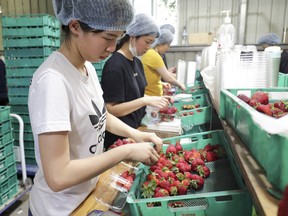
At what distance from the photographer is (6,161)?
8.58 ft

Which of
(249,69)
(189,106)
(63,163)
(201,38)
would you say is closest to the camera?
(63,163)

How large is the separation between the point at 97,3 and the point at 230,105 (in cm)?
78

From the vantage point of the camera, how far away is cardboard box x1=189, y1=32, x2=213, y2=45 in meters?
5.50

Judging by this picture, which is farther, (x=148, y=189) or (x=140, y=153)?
(x=148, y=189)

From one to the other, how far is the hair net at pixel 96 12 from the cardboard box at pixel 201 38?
4.87 m

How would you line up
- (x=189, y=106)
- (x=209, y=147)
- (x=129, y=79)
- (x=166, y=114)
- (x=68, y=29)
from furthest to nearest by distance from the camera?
1. (x=189, y=106)
2. (x=166, y=114)
3. (x=129, y=79)
4. (x=209, y=147)
5. (x=68, y=29)

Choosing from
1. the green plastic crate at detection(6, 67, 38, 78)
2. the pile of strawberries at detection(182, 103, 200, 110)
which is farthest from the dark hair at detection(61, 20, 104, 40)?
the green plastic crate at detection(6, 67, 38, 78)

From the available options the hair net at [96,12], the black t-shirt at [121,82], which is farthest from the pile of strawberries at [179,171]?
the hair net at [96,12]

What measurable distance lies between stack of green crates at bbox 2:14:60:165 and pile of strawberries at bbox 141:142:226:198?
230 centimetres

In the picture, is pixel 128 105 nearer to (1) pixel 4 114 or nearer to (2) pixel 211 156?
(2) pixel 211 156

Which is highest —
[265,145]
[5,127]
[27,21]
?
[27,21]

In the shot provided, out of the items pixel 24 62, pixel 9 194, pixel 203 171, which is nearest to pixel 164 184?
pixel 203 171

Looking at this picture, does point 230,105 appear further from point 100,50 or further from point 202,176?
point 100,50

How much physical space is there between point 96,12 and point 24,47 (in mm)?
2598
